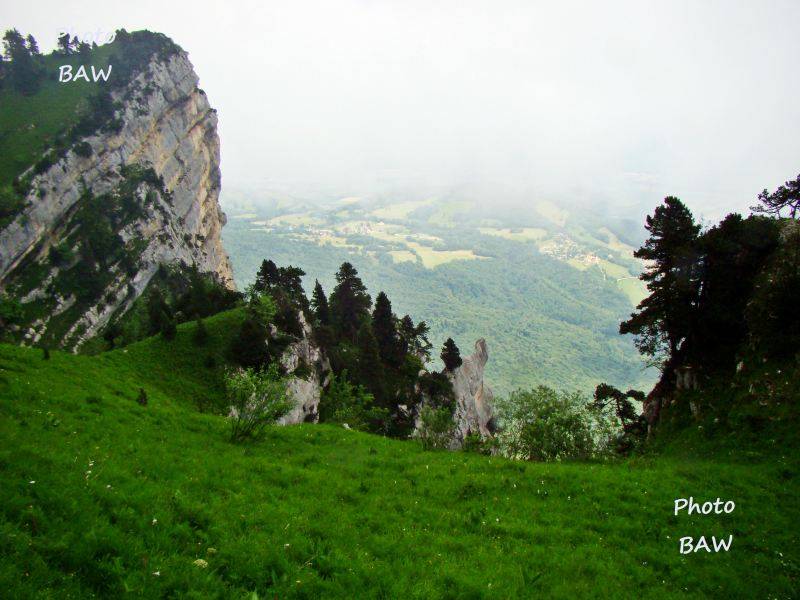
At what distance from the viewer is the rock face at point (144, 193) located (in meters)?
92.4

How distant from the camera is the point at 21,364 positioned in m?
23.5

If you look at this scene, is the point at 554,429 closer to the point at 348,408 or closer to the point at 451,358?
the point at 348,408

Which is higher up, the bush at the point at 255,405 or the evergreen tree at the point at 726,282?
the evergreen tree at the point at 726,282

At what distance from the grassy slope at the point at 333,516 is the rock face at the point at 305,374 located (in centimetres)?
2485

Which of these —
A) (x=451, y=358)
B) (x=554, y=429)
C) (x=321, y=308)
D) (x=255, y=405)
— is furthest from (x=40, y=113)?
(x=554, y=429)

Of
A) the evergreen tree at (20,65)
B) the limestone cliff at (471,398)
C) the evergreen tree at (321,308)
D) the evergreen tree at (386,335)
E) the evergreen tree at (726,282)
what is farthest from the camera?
the evergreen tree at (20,65)

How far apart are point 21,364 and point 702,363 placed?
43096 millimetres

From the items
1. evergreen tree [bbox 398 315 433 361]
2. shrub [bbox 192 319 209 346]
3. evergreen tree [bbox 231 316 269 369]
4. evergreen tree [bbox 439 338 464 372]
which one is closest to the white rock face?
evergreen tree [bbox 439 338 464 372]

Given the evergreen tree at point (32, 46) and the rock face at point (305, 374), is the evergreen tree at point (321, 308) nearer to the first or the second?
the rock face at point (305, 374)

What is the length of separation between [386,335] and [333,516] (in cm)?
6477

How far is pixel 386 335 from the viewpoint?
3071 inches

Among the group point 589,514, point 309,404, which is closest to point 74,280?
point 309,404

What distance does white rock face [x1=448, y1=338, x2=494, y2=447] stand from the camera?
3307 inches

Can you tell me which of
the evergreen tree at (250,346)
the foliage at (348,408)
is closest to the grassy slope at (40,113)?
the evergreen tree at (250,346)
